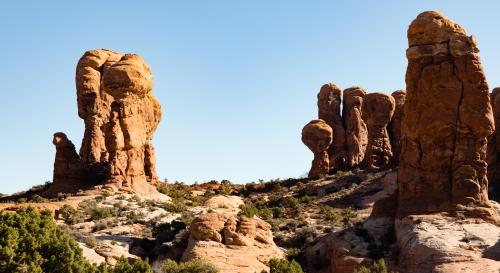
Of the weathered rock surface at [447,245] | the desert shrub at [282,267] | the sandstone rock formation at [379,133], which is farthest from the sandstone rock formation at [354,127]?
the desert shrub at [282,267]

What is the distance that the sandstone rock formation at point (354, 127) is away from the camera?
70.1 metres

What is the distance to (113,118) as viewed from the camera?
48125 millimetres

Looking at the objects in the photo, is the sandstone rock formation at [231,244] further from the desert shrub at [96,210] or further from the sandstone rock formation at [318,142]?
the sandstone rock formation at [318,142]

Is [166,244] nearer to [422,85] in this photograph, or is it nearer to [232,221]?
[232,221]

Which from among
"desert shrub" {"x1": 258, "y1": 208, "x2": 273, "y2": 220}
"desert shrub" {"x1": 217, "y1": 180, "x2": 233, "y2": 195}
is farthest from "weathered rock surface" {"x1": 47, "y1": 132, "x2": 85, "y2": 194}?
"desert shrub" {"x1": 217, "y1": 180, "x2": 233, "y2": 195}

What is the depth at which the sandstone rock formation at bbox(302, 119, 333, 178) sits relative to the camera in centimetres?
6800

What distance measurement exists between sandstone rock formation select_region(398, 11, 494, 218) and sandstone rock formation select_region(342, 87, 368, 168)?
116 feet

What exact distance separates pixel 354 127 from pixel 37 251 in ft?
167

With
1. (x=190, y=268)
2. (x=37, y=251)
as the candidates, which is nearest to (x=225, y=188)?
(x=190, y=268)

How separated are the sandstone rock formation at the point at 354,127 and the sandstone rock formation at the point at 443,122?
35.4 m

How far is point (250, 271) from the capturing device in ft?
96.6

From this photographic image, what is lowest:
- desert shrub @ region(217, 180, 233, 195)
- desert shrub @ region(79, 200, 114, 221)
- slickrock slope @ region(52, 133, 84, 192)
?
desert shrub @ region(79, 200, 114, 221)

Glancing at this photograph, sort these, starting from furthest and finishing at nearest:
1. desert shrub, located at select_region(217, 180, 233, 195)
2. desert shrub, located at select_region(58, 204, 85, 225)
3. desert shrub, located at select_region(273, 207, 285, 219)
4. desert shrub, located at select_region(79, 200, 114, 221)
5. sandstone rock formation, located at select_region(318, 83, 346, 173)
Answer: sandstone rock formation, located at select_region(318, 83, 346, 173) < desert shrub, located at select_region(217, 180, 233, 195) < desert shrub, located at select_region(273, 207, 285, 219) < desert shrub, located at select_region(79, 200, 114, 221) < desert shrub, located at select_region(58, 204, 85, 225)

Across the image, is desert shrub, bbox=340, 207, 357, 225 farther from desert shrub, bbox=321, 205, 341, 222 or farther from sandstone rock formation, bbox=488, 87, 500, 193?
sandstone rock formation, bbox=488, 87, 500, 193
